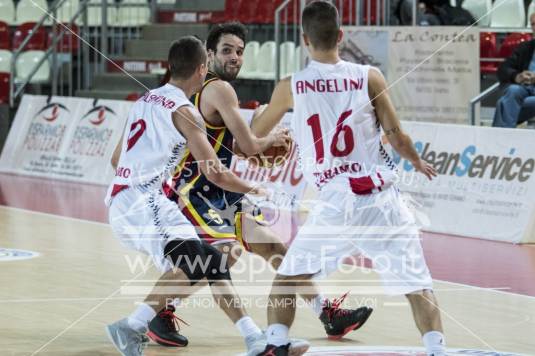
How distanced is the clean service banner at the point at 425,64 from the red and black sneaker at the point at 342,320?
668cm

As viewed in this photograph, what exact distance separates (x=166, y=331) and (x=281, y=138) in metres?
1.32

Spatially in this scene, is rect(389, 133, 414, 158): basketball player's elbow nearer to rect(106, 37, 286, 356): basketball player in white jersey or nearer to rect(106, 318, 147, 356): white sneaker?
rect(106, 37, 286, 356): basketball player in white jersey

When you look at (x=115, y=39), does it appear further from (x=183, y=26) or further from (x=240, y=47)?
(x=240, y=47)

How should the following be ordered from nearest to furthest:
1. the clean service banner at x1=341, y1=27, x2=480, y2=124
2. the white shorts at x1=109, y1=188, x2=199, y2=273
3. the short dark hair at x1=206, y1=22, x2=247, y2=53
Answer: the white shorts at x1=109, y1=188, x2=199, y2=273, the short dark hair at x1=206, y1=22, x2=247, y2=53, the clean service banner at x1=341, y1=27, x2=480, y2=124

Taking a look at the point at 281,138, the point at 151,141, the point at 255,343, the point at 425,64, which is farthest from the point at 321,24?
the point at 425,64

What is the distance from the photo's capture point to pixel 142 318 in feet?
19.8

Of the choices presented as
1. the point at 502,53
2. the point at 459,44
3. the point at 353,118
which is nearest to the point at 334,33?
the point at 353,118

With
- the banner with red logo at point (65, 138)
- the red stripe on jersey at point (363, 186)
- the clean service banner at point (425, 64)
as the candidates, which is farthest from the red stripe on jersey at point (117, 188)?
the banner with red logo at point (65, 138)

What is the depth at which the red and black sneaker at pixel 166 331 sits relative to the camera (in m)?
6.68

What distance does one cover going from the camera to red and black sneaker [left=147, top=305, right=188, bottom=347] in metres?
6.68

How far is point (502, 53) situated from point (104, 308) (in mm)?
8728

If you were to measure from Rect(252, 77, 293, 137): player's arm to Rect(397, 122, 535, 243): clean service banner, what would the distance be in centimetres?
556

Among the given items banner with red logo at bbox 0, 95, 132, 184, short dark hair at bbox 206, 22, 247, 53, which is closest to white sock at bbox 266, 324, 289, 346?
short dark hair at bbox 206, 22, 247, 53

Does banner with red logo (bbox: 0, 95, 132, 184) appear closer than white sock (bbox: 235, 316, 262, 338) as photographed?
No
